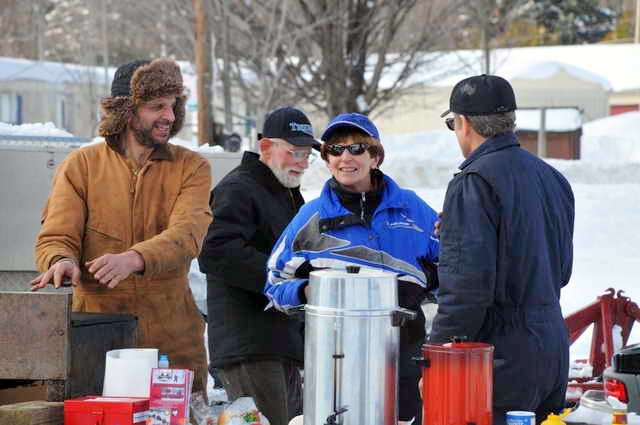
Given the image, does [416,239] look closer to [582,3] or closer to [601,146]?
[601,146]

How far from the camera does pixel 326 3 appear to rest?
21.9m

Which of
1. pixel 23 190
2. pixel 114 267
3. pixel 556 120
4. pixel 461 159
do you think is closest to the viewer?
pixel 114 267

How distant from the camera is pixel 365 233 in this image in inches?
161

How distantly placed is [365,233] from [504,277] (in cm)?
61

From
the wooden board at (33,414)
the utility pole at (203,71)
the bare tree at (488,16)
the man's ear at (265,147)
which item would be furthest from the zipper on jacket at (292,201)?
the bare tree at (488,16)

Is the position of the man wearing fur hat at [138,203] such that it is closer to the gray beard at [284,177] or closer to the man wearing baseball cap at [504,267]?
the gray beard at [284,177]

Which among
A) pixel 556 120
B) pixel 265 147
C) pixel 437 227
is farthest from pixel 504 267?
pixel 556 120

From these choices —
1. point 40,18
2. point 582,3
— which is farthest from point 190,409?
point 582,3

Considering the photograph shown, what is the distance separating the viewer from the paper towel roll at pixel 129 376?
3.40 metres

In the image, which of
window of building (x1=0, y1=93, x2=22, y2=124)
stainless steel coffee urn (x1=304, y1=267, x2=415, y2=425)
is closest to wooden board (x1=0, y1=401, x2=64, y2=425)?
stainless steel coffee urn (x1=304, y1=267, x2=415, y2=425)

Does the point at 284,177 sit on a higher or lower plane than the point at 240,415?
higher

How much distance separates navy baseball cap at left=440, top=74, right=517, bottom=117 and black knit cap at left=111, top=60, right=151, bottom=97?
1.15 metres

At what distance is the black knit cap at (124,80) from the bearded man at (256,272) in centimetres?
86

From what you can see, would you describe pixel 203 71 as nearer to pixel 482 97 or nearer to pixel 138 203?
pixel 138 203
